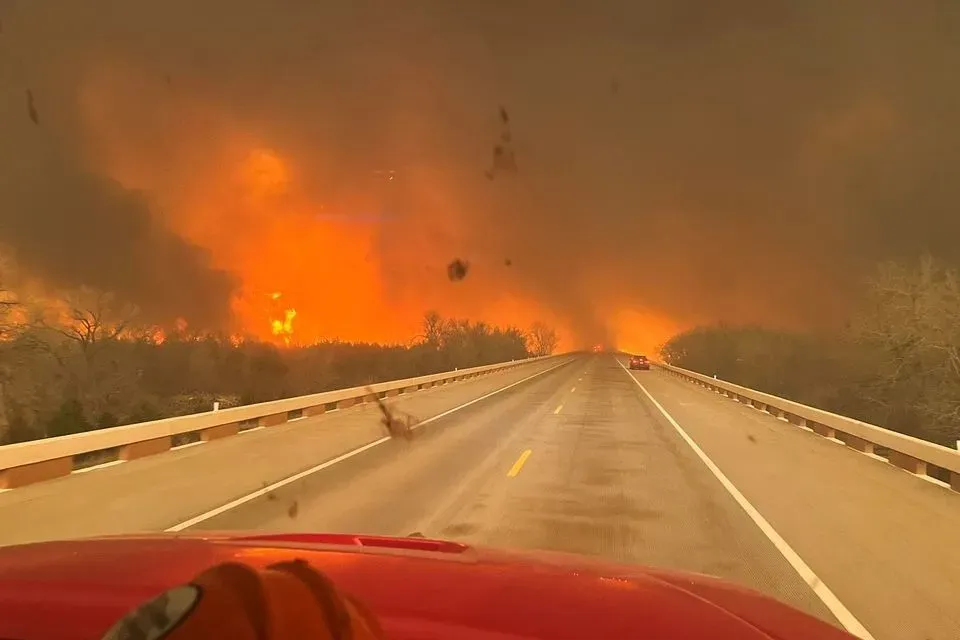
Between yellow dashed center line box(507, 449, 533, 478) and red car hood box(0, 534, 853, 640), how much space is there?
794cm

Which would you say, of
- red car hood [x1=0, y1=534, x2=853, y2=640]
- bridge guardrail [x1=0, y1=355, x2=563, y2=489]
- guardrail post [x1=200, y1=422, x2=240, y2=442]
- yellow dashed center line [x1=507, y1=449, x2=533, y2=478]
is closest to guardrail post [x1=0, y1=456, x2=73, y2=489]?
bridge guardrail [x1=0, y1=355, x2=563, y2=489]

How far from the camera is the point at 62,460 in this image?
11961mm

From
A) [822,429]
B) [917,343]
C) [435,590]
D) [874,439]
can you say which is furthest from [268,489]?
[917,343]

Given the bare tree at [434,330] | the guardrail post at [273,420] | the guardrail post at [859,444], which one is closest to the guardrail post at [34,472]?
the guardrail post at [273,420]

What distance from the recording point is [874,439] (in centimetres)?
1559

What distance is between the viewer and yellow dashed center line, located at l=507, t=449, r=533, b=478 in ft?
40.8

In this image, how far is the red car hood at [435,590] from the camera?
2.81 m

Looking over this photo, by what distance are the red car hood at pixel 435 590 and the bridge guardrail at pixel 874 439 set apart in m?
9.96

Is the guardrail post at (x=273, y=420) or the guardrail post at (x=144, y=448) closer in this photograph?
the guardrail post at (x=144, y=448)

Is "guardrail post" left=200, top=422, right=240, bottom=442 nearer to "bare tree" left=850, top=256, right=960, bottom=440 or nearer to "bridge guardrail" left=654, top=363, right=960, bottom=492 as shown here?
"bridge guardrail" left=654, top=363, right=960, bottom=492

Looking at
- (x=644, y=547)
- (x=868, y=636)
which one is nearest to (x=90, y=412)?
(x=644, y=547)

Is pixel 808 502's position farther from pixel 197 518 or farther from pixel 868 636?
pixel 197 518

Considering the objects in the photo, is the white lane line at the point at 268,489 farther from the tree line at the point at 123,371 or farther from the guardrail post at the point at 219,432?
the tree line at the point at 123,371

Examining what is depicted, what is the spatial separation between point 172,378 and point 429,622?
99.3 ft
